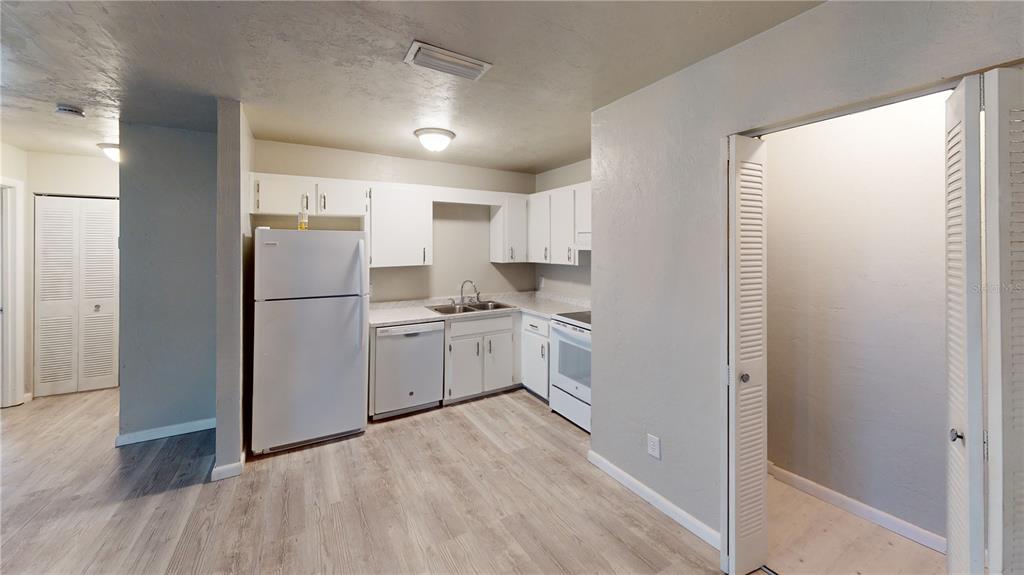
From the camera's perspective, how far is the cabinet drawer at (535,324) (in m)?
3.69

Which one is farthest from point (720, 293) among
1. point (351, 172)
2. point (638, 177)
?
point (351, 172)

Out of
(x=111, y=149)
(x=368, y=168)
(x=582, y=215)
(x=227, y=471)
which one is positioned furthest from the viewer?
(x=368, y=168)

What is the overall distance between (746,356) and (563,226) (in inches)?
89.3

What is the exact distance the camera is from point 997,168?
110 cm

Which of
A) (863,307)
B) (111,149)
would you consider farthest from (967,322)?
(111,149)

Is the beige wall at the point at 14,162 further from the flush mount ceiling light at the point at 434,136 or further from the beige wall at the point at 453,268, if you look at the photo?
the flush mount ceiling light at the point at 434,136

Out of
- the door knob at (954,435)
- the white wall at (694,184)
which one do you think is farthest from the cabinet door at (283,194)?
the door knob at (954,435)

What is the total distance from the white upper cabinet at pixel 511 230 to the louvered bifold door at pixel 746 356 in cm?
274

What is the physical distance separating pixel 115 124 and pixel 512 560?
4043mm

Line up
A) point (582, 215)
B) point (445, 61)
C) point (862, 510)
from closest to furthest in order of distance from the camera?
point (445, 61) → point (862, 510) → point (582, 215)

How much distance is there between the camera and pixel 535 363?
3.84 meters

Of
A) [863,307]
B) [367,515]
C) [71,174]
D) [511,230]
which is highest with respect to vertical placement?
[71,174]

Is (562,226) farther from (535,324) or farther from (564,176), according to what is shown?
(535,324)

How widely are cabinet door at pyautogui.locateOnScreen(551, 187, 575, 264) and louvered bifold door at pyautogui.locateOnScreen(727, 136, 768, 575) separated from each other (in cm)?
193
